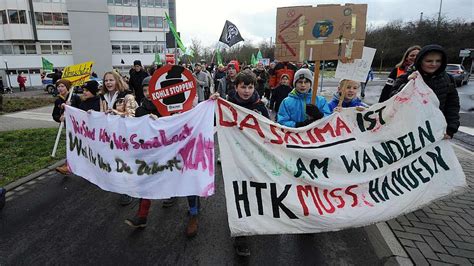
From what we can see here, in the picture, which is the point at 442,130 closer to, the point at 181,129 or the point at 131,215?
the point at 181,129

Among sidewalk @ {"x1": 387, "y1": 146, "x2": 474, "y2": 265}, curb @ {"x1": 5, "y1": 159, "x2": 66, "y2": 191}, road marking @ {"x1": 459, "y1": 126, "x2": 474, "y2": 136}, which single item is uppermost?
road marking @ {"x1": 459, "y1": 126, "x2": 474, "y2": 136}

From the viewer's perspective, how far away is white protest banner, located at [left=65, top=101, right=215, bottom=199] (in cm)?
313

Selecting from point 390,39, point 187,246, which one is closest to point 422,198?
point 187,246

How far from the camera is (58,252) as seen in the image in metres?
3.10

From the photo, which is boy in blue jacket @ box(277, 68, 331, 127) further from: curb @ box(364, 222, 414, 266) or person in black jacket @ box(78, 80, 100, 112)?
person in black jacket @ box(78, 80, 100, 112)

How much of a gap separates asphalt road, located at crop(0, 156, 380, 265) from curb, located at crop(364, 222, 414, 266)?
8cm

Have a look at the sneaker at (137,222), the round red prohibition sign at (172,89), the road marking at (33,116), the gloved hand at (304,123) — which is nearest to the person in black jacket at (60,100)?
the round red prohibition sign at (172,89)

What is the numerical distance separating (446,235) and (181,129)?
3.18m

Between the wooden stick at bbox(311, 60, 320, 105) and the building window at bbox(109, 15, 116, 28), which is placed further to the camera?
the building window at bbox(109, 15, 116, 28)

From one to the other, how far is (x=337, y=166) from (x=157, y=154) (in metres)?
1.99

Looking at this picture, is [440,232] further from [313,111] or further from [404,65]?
[404,65]

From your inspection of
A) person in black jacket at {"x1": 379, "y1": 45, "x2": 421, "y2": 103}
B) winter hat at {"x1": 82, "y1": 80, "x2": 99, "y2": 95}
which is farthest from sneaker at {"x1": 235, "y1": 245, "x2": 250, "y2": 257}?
winter hat at {"x1": 82, "y1": 80, "x2": 99, "y2": 95}

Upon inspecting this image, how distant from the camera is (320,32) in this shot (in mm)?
3453

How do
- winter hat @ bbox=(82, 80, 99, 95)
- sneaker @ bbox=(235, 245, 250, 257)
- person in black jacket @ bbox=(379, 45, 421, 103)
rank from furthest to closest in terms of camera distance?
winter hat @ bbox=(82, 80, 99, 95)
person in black jacket @ bbox=(379, 45, 421, 103)
sneaker @ bbox=(235, 245, 250, 257)
